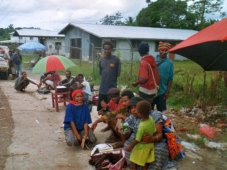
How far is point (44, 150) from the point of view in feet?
19.4

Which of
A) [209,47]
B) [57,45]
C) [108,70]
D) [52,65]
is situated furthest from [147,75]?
[57,45]

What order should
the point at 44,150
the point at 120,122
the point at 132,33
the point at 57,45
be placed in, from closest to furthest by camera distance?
the point at 120,122
the point at 44,150
the point at 132,33
the point at 57,45

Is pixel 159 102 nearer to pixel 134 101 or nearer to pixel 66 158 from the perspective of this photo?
pixel 134 101

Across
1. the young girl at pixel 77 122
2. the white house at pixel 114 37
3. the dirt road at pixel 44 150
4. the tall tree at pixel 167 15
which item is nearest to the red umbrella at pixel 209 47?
the dirt road at pixel 44 150

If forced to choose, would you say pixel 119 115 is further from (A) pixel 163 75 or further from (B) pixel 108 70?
(B) pixel 108 70

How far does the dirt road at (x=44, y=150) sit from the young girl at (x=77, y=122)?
20 centimetres

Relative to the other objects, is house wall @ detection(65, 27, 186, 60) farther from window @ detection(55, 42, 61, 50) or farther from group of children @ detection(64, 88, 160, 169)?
group of children @ detection(64, 88, 160, 169)

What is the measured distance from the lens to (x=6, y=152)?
5781 millimetres

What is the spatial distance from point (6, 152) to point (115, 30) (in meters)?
27.4

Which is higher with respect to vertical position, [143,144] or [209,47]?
[209,47]

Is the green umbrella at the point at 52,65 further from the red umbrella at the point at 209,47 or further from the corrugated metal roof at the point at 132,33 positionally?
the corrugated metal roof at the point at 132,33

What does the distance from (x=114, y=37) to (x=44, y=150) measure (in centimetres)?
2352

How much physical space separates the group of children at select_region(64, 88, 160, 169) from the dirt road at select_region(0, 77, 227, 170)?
1.19 ft

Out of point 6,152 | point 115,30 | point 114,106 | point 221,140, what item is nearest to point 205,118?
point 221,140
